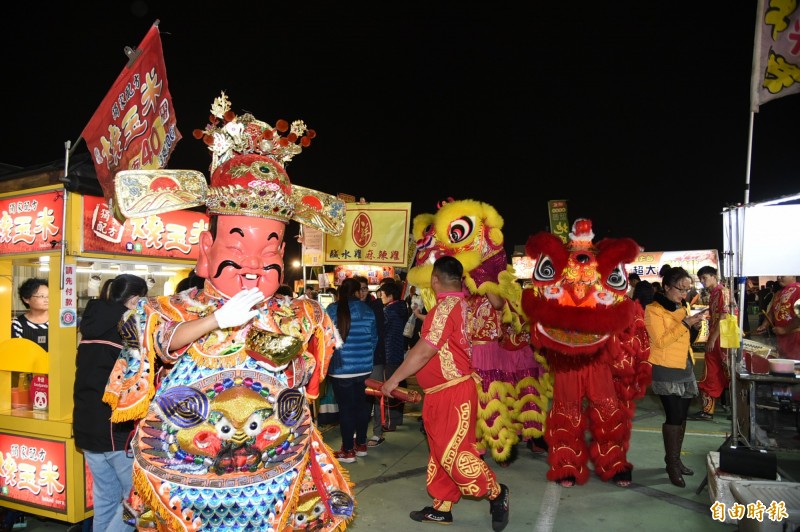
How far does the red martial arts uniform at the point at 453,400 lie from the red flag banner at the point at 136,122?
7.45 feet

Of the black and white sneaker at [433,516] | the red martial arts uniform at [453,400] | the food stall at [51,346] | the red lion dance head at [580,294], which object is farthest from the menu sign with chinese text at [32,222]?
the red lion dance head at [580,294]

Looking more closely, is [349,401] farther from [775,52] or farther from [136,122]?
[775,52]

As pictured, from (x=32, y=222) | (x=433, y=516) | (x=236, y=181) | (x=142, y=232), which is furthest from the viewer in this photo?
(x=142, y=232)

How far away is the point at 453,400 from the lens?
3.80 metres

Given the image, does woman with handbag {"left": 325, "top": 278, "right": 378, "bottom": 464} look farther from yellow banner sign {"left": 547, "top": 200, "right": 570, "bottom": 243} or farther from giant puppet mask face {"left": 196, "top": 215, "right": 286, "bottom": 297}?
yellow banner sign {"left": 547, "top": 200, "right": 570, "bottom": 243}

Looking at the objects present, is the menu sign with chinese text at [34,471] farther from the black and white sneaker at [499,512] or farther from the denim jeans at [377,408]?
the denim jeans at [377,408]

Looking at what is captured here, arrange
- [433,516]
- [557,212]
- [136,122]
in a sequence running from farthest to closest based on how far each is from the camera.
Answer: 1. [557,212]
2. [433,516]
3. [136,122]

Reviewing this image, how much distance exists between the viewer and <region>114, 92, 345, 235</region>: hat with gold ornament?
2.37 metres

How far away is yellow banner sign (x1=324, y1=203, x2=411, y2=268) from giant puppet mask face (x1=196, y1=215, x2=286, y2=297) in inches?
138

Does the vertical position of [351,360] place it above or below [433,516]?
above

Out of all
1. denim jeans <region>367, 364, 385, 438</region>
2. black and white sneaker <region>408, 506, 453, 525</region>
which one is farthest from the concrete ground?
denim jeans <region>367, 364, 385, 438</region>

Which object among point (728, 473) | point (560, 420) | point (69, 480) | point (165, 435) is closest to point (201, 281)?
point (69, 480)

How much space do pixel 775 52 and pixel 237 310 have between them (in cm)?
402

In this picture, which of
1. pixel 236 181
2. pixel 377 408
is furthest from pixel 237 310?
pixel 377 408
